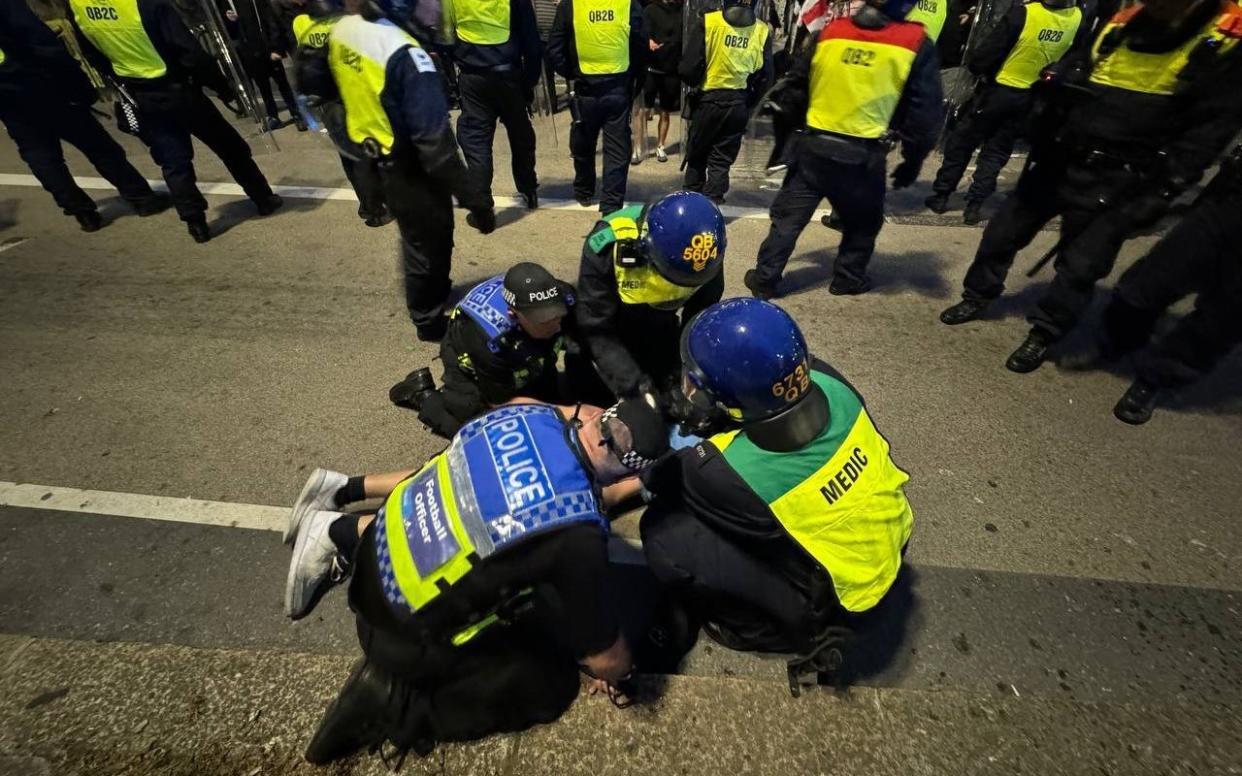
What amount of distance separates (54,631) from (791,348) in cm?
297

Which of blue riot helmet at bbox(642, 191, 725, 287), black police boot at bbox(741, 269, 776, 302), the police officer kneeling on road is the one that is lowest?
black police boot at bbox(741, 269, 776, 302)

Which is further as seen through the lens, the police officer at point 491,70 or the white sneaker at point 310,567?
the police officer at point 491,70

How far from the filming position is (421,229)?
3430 millimetres

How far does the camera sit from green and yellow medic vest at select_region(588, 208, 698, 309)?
245 centimetres

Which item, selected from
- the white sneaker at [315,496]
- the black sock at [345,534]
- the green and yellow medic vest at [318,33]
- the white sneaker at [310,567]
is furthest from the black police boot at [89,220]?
the black sock at [345,534]

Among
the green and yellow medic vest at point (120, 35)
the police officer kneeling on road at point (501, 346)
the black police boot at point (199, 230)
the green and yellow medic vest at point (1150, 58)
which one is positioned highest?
the green and yellow medic vest at point (1150, 58)

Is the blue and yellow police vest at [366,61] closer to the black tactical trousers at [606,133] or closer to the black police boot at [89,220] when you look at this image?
the black tactical trousers at [606,133]

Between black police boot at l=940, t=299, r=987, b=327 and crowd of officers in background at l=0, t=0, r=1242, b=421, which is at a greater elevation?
crowd of officers in background at l=0, t=0, r=1242, b=421

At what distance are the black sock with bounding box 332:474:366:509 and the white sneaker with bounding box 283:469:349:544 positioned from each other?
1 centimetres

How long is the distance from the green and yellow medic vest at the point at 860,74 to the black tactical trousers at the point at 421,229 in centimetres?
246

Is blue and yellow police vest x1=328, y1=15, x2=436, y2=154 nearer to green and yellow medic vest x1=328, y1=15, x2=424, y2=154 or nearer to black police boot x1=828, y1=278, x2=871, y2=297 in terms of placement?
green and yellow medic vest x1=328, y1=15, x2=424, y2=154

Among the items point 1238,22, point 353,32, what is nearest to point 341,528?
point 353,32

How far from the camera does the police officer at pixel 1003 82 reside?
14.9 feet

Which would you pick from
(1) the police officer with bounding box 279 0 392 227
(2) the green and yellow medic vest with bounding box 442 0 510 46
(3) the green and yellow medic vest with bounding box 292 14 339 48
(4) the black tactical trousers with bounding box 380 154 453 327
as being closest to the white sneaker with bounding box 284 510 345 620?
(4) the black tactical trousers with bounding box 380 154 453 327
